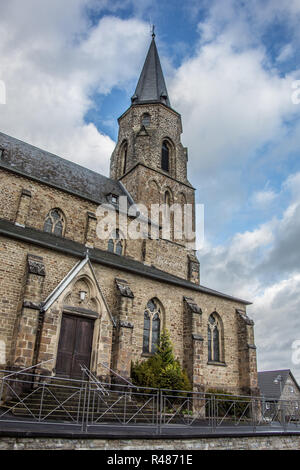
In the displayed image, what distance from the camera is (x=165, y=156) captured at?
3159cm

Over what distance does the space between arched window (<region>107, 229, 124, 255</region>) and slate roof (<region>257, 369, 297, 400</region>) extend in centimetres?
2482

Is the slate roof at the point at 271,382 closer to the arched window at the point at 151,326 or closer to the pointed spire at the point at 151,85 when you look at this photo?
the arched window at the point at 151,326

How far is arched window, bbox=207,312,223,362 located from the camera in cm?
2116

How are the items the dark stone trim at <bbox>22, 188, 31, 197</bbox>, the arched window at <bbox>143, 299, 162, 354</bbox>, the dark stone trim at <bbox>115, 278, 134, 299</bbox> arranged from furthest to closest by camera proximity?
1. the dark stone trim at <bbox>22, 188, 31, 197</bbox>
2. the arched window at <bbox>143, 299, 162, 354</bbox>
3. the dark stone trim at <bbox>115, 278, 134, 299</bbox>

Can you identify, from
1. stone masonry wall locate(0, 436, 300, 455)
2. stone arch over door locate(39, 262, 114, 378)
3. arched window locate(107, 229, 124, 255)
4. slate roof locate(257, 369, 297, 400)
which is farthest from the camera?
slate roof locate(257, 369, 297, 400)

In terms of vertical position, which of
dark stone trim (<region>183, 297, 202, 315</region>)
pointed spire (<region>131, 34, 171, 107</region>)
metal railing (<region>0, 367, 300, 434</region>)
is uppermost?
pointed spire (<region>131, 34, 171, 107</region>)

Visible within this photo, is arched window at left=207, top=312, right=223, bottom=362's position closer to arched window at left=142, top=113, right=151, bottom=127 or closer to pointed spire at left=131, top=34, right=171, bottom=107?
arched window at left=142, top=113, right=151, bottom=127

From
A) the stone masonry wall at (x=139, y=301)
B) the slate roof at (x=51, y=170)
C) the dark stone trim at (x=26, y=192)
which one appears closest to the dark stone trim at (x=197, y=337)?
the stone masonry wall at (x=139, y=301)

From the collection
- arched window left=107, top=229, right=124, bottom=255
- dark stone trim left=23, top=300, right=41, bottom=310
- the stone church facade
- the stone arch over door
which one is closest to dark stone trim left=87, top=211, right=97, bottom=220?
the stone church facade

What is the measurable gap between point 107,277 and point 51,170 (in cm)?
962

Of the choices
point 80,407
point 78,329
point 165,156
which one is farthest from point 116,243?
point 80,407

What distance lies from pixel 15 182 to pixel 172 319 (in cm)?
1137

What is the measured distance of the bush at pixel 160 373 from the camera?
1594cm
